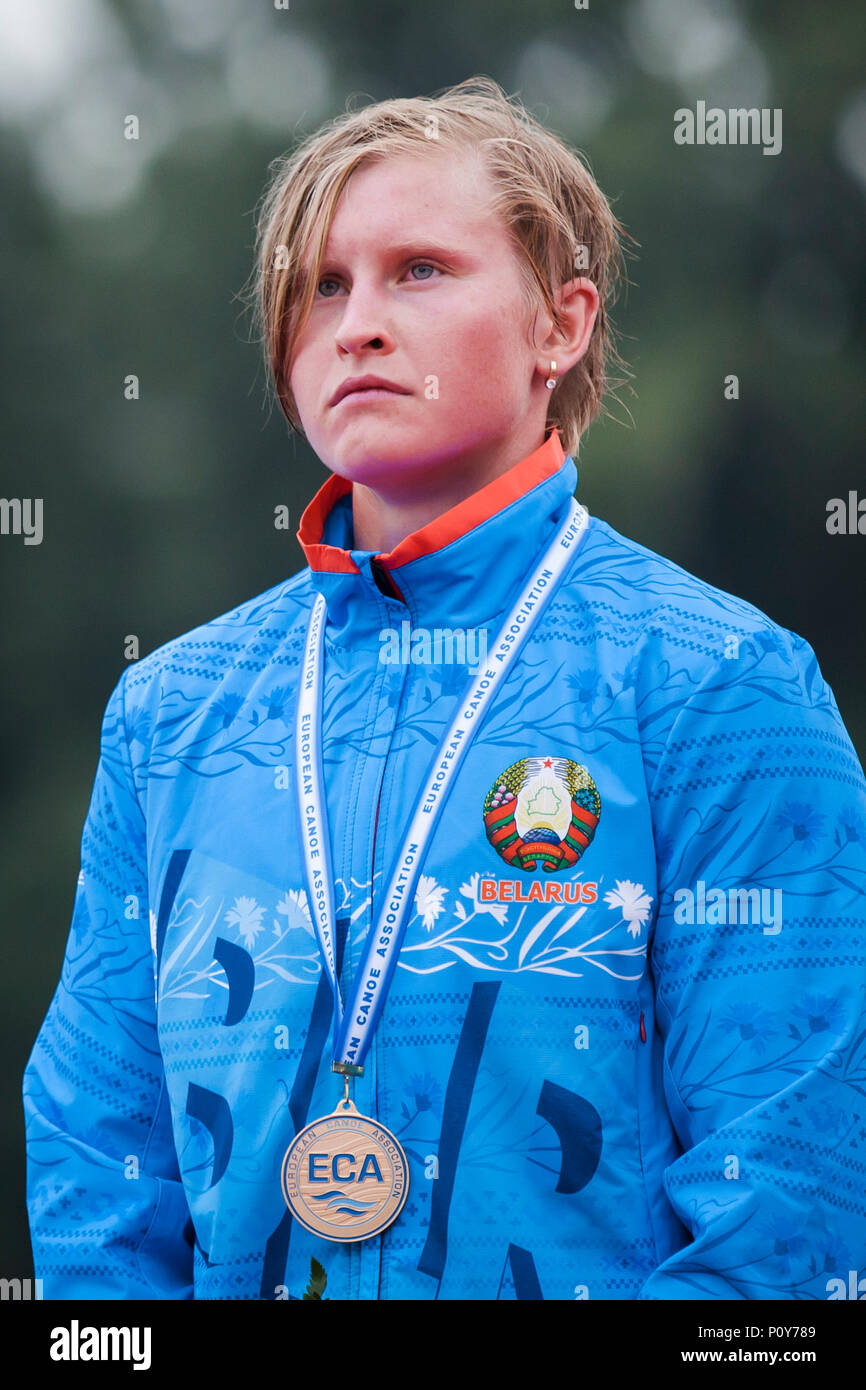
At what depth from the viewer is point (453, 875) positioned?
1678 mm

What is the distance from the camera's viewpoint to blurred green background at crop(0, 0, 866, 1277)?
2631mm

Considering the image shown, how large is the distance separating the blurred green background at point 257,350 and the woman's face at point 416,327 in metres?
0.87

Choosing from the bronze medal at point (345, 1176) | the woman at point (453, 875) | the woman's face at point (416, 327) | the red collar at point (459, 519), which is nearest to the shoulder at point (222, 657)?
the woman at point (453, 875)

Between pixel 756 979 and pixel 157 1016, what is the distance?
76 cm

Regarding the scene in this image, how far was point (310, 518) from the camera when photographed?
1.97 m

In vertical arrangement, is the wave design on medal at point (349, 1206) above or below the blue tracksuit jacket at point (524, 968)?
below

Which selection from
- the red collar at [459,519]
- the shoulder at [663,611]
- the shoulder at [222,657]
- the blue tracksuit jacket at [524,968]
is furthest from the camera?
the shoulder at [222,657]

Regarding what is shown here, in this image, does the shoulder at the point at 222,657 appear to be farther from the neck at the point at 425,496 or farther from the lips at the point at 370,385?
the lips at the point at 370,385

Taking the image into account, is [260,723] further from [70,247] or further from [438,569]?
[70,247]

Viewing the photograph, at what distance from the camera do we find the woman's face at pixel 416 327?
5.89 ft

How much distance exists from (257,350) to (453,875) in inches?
68.7
